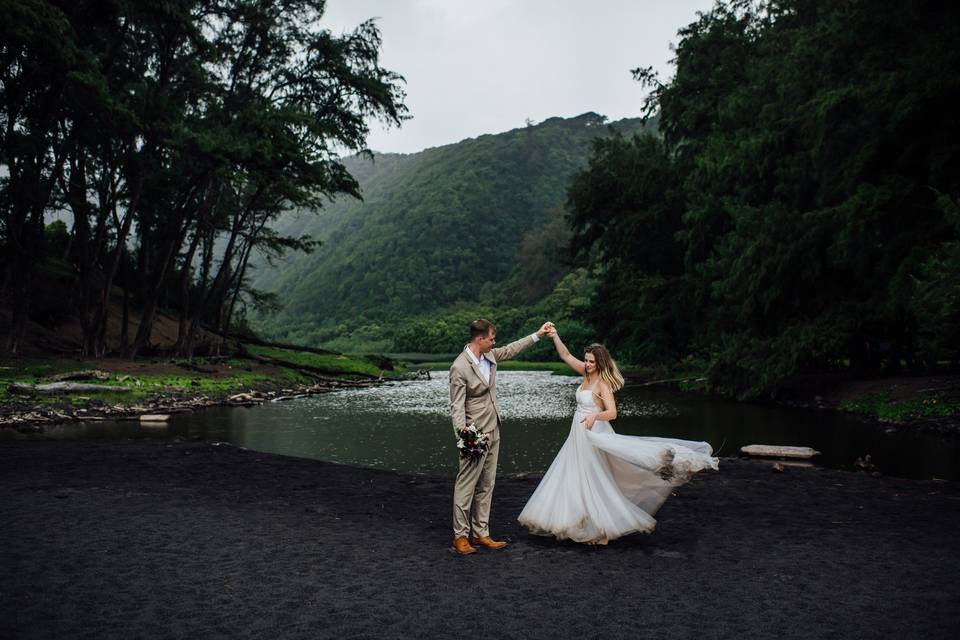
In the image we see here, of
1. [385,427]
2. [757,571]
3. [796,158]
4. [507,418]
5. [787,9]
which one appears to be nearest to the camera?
[757,571]

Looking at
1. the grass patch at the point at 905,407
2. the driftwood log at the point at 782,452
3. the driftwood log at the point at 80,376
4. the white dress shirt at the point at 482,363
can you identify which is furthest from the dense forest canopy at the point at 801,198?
the driftwood log at the point at 80,376

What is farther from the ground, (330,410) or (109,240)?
(109,240)

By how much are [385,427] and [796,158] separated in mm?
17076

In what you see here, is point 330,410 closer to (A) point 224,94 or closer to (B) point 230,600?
(A) point 224,94

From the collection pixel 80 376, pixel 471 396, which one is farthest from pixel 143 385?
pixel 471 396

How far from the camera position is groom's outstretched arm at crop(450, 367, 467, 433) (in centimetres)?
748

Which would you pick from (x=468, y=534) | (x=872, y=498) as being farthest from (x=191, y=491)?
(x=872, y=498)

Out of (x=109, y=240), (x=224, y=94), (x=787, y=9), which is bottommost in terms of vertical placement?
(x=109, y=240)

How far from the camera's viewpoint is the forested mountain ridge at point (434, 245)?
476 feet

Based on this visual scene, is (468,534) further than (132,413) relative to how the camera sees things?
No

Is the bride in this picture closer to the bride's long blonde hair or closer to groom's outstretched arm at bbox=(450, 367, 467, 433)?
the bride's long blonde hair

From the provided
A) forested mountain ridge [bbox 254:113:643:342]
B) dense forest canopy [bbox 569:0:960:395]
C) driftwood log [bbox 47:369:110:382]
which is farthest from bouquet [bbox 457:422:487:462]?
forested mountain ridge [bbox 254:113:643:342]

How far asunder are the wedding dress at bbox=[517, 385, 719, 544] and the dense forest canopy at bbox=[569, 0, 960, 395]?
11494mm

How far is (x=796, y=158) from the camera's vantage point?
26.4 meters
